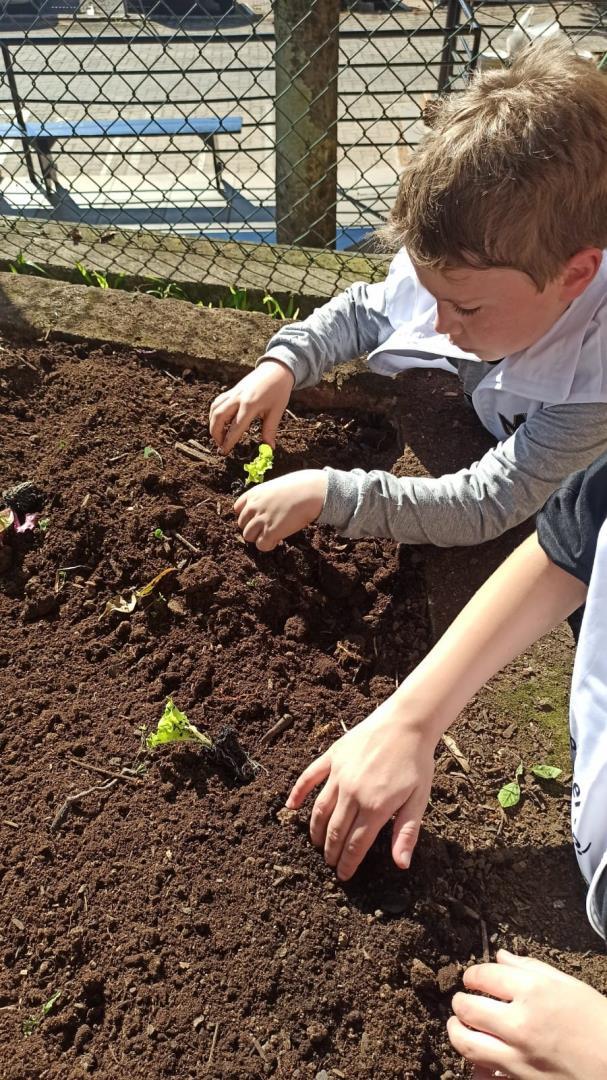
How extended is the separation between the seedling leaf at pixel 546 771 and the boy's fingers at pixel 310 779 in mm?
529

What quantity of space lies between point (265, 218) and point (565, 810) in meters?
7.43

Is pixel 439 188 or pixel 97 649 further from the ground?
pixel 439 188

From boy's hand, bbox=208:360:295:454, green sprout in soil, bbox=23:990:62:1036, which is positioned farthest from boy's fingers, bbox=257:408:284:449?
green sprout in soil, bbox=23:990:62:1036

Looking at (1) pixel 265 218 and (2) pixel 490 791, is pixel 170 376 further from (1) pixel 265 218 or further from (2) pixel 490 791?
(1) pixel 265 218

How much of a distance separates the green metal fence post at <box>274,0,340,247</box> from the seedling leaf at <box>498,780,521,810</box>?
111 inches

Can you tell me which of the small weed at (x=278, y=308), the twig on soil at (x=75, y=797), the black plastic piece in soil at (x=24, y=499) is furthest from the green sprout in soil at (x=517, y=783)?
the small weed at (x=278, y=308)

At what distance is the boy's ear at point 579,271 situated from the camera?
71.1 inches

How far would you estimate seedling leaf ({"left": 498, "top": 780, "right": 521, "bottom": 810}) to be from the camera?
1.81m

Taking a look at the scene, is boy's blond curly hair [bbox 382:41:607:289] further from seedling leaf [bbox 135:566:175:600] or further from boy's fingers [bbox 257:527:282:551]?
seedling leaf [bbox 135:566:175:600]

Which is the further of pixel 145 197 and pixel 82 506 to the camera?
pixel 145 197

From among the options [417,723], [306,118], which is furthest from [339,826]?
[306,118]

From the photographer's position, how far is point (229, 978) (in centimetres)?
150

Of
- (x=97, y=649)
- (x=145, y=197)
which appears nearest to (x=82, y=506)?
(x=97, y=649)

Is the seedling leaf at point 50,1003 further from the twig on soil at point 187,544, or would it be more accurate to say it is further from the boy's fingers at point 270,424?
the boy's fingers at point 270,424
